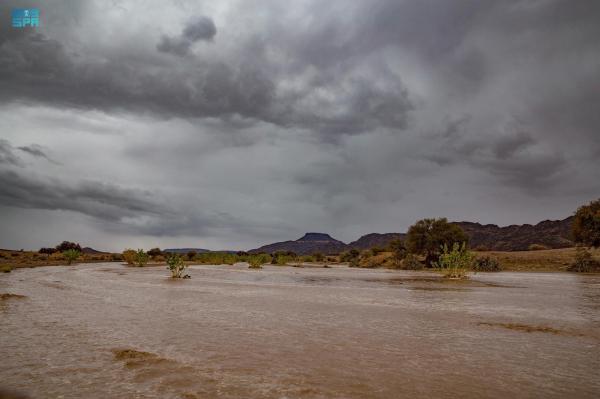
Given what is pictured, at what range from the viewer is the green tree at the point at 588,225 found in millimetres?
47594

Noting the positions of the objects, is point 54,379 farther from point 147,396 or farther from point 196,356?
point 196,356

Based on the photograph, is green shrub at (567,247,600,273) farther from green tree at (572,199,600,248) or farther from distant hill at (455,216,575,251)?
distant hill at (455,216,575,251)

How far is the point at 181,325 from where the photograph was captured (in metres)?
11.2

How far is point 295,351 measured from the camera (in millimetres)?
8297

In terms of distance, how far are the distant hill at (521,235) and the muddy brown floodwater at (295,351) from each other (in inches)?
4049

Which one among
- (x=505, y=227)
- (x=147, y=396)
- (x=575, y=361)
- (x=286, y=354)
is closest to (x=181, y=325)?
(x=286, y=354)

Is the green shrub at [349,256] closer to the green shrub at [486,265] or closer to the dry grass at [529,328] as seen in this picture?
the green shrub at [486,265]

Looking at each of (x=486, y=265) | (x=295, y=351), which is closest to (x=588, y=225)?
(x=486, y=265)

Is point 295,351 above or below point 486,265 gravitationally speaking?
below

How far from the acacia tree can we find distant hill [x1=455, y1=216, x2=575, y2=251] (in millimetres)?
53801

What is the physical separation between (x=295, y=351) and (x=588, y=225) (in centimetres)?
5341

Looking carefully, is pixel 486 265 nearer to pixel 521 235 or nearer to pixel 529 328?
pixel 529 328

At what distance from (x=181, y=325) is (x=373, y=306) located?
26.0 feet

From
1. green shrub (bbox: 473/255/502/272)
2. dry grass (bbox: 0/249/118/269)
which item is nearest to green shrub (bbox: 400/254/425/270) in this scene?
green shrub (bbox: 473/255/502/272)
